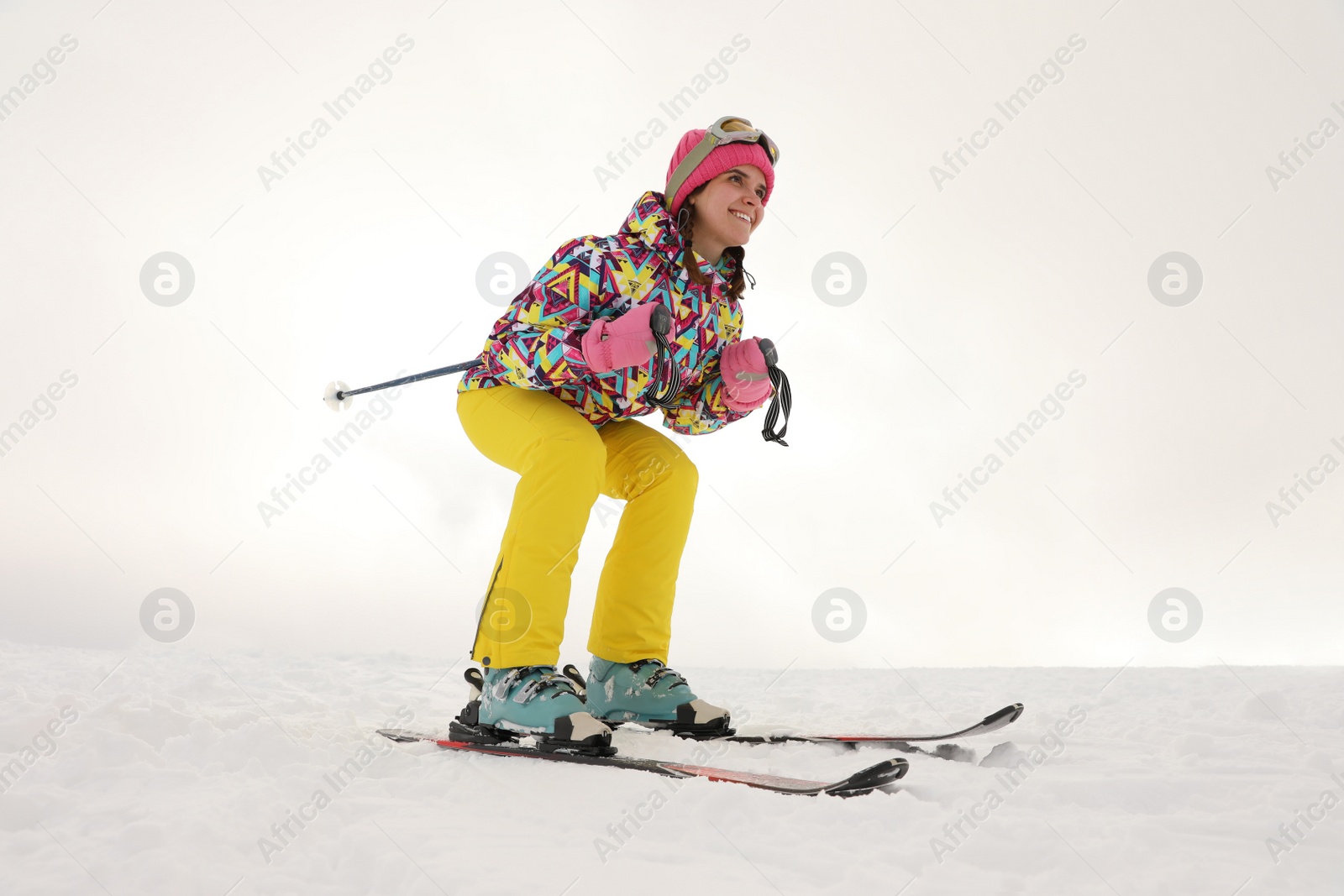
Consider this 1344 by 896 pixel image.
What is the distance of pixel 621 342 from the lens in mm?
2303


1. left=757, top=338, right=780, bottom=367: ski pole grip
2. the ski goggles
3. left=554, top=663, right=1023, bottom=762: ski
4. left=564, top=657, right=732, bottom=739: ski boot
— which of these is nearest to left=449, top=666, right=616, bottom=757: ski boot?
left=564, top=657, right=732, bottom=739: ski boot

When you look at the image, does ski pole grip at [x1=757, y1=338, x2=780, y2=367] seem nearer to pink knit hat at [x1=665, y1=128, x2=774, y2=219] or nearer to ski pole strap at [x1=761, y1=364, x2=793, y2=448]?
ski pole strap at [x1=761, y1=364, x2=793, y2=448]

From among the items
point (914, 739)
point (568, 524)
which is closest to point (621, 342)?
point (568, 524)

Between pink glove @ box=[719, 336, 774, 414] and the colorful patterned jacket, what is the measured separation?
85 millimetres

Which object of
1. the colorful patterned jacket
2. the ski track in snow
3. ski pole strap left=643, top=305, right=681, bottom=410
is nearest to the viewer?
the ski track in snow

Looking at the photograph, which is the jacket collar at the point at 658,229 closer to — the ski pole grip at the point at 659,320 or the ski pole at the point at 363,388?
the ski pole grip at the point at 659,320

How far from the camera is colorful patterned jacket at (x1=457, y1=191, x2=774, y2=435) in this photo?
8.19ft

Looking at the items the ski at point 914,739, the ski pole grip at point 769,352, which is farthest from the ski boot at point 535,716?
the ski pole grip at point 769,352

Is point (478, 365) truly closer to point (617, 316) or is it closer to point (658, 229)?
point (617, 316)

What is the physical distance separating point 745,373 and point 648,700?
1.13 metres

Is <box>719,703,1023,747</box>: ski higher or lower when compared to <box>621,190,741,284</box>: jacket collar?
lower

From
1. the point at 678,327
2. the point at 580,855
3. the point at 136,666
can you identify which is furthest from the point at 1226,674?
the point at 136,666

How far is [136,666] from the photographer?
11.4 ft

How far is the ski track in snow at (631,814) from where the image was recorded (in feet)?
3.97
